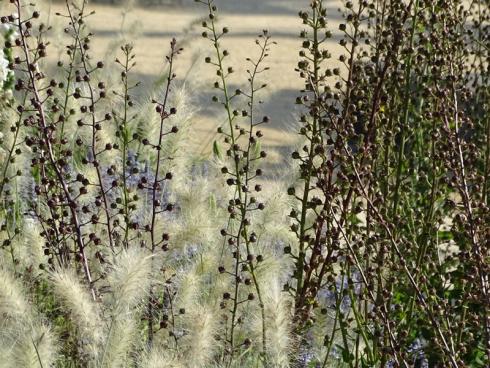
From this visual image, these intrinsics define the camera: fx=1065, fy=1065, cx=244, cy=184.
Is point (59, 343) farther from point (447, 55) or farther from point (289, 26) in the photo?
point (289, 26)

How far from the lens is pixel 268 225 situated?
369 cm

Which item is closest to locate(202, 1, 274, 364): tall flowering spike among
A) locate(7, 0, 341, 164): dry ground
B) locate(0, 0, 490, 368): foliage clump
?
locate(0, 0, 490, 368): foliage clump

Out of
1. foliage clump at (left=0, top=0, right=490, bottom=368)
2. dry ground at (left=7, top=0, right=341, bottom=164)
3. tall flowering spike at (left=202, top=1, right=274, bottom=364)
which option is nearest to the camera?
foliage clump at (left=0, top=0, right=490, bottom=368)

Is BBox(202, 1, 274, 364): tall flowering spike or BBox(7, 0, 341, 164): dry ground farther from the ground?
BBox(202, 1, 274, 364): tall flowering spike

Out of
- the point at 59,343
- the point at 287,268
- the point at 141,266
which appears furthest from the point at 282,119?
the point at 141,266

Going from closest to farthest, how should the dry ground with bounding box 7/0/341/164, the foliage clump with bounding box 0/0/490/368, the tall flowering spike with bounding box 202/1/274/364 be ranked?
the foliage clump with bounding box 0/0/490/368 < the tall flowering spike with bounding box 202/1/274/364 < the dry ground with bounding box 7/0/341/164

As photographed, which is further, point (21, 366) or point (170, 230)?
point (170, 230)

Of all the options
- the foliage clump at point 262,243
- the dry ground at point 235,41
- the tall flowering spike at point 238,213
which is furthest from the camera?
the dry ground at point 235,41

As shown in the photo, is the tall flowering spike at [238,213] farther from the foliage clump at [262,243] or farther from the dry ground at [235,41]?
the dry ground at [235,41]

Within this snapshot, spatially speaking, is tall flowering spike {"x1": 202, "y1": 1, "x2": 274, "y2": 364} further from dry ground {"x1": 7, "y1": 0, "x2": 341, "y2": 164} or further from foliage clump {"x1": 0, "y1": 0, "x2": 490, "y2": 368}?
dry ground {"x1": 7, "y1": 0, "x2": 341, "y2": 164}

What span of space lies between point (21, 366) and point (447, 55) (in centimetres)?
150

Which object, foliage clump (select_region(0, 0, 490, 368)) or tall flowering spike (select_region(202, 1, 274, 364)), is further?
tall flowering spike (select_region(202, 1, 274, 364))

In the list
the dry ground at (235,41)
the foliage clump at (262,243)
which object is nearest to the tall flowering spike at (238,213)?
the foliage clump at (262,243)

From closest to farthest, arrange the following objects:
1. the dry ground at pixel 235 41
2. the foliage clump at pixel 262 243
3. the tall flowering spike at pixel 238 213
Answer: the foliage clump at pixel 262 243 → the tall flowering spike at pixel 238 213 → the dry ground at pixel 235 41
